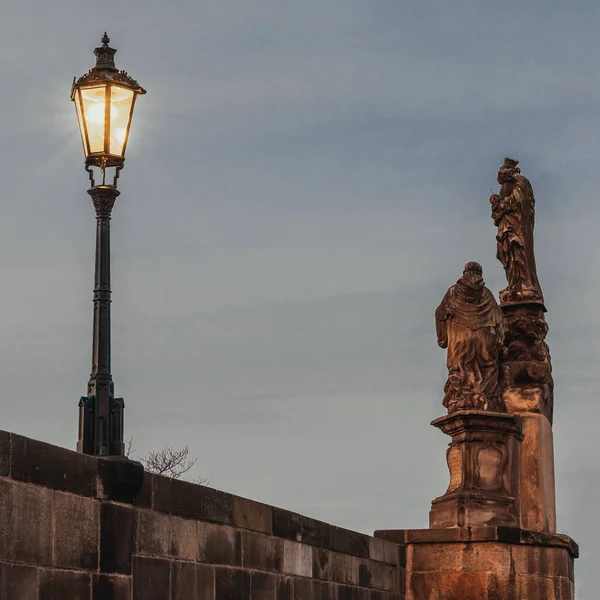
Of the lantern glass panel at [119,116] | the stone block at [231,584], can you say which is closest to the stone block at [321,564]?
the stone block at [231,584]

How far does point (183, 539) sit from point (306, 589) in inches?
97.2

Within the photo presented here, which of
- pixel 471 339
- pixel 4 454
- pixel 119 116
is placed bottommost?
pixel 4 454

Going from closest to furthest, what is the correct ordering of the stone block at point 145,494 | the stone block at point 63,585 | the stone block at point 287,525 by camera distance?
the stone block at point 63,585
the stone block at point 145,494
the stone block at point 287,525

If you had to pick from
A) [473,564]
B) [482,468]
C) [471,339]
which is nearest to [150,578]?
[473,564]

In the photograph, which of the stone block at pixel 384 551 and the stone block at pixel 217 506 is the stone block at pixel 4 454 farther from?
the stone block at pixel 384 551

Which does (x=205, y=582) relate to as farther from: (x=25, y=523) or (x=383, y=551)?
(x=383, y=551)

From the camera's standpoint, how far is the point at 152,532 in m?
9.31

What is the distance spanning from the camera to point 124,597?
8.85 metres

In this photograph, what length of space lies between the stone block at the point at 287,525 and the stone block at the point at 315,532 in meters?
0.10

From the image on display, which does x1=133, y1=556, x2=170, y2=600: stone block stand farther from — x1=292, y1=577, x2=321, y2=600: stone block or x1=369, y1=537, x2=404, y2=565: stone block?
x1=369, y1=537, x2=404, y2=565: stone block

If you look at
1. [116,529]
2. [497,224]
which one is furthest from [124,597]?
[497,224]

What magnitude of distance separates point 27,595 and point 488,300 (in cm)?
943

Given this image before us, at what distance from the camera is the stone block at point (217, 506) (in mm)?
10117

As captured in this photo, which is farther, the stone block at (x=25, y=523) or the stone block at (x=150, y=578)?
the stone block at (x=150, y=578)
